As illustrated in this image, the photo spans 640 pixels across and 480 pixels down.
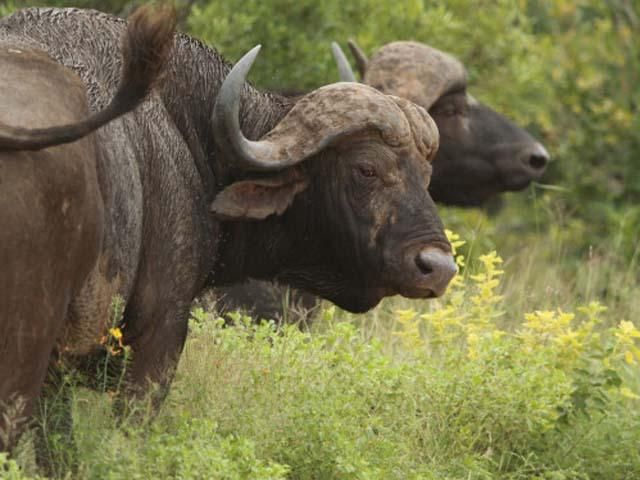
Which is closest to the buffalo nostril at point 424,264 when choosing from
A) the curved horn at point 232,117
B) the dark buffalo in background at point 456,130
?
the curved horn at point 232,117

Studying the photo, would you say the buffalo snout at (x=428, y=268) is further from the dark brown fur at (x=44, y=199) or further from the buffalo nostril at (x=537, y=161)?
the buffalo nostril at (x=537, y=161)

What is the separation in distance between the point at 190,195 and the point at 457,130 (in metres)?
4.95

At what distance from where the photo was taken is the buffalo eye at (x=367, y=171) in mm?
6441

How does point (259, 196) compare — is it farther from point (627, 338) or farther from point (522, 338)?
Answer: point (627, 338)

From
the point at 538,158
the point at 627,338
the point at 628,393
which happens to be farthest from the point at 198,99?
the point at 538,158

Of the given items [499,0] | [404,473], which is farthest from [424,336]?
[499,0]

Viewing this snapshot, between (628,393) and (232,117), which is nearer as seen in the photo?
(232,117)

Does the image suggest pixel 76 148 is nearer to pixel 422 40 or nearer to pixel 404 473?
pixel 404 473

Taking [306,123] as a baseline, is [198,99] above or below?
above

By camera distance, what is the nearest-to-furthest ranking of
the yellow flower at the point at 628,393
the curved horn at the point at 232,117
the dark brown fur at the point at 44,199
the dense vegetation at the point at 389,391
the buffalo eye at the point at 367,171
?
the dark brown fur at the point at 44,199, the dense vegetation at the point at 389,391, the curved horn at the point at 232,117, the buffalo eye at the point at 367,171, the yellow flower at the point at 628,393

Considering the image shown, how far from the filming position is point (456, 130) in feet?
35.7

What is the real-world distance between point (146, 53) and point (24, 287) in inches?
31.4

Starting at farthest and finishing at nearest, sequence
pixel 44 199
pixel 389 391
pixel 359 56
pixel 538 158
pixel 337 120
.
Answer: pixel 538 158 < pixel 359 56 < pixel 389 391 < pixel 337 120 < pixel 44 199

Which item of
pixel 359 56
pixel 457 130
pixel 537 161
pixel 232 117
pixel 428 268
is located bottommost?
pixel 537 161
